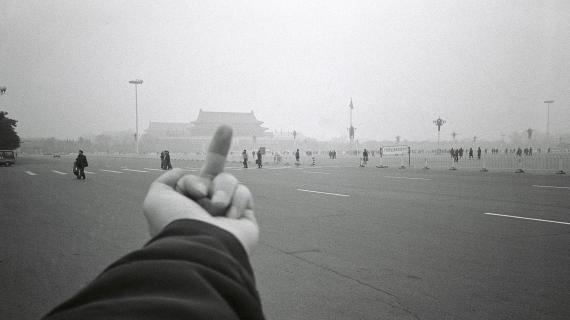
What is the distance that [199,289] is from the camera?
102 centimetres

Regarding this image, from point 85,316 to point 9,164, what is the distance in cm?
4514

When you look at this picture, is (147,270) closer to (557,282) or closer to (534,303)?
(534,303)

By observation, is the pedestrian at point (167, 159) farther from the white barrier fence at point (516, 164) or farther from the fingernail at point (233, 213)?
the fingernail at point (233, 213)

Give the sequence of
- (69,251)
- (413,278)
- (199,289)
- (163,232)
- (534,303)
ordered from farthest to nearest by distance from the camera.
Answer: (69,251), (413,278), (534,303), (163,232), (199,289)

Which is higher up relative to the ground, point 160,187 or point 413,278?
point 160,187

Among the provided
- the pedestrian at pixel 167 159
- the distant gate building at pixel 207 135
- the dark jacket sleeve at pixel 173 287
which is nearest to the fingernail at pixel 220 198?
the dark jacket sleeve at pixel 173 287

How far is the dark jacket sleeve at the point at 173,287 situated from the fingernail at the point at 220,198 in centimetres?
16

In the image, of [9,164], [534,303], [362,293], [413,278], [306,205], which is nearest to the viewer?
[534,303]

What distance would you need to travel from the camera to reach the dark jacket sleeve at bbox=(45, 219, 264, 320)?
923 mm

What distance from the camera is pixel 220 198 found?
143 cm

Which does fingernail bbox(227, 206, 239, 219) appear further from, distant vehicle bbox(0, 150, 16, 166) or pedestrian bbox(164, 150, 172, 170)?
distant vehicle bbox(0, 150, 16, 166)

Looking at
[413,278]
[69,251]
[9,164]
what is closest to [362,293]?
[413,278]

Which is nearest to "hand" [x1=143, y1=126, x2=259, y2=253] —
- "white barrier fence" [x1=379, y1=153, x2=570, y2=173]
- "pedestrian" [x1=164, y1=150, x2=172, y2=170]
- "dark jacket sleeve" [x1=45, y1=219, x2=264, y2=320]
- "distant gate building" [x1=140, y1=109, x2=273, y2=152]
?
"dark jacket sleeve" [x1=45, y1=219, x2=264, y2=320]

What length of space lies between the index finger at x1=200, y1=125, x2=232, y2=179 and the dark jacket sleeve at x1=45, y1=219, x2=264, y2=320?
0.88ft
